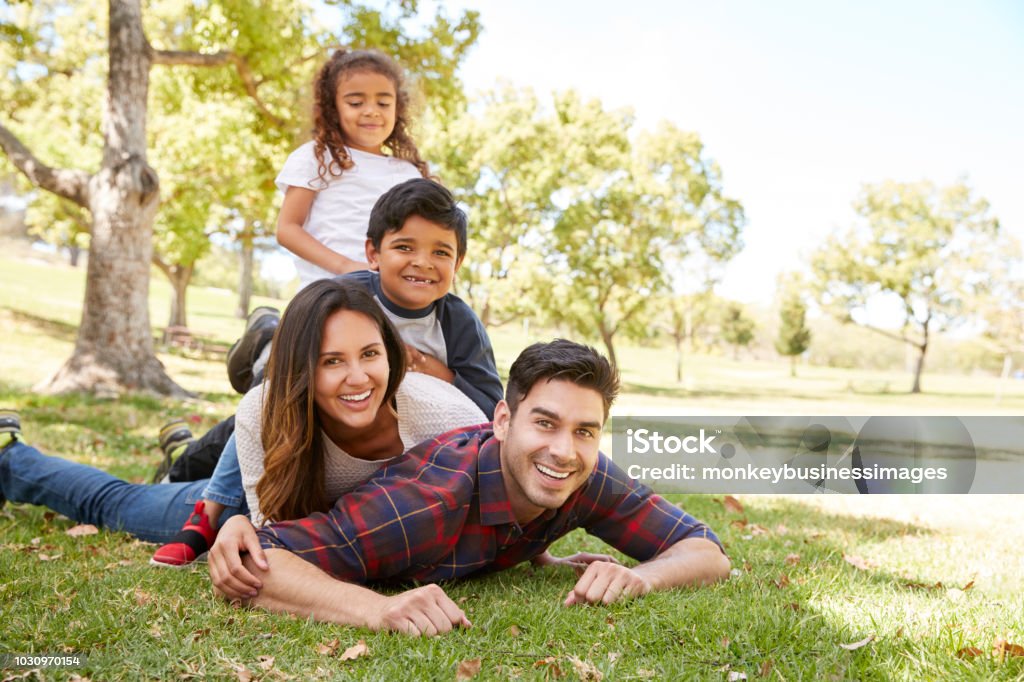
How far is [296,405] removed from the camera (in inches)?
122

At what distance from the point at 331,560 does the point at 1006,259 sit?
1873 inches

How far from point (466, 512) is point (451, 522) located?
71 millimetres

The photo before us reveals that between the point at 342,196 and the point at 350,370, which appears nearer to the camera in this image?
the point at 350,370

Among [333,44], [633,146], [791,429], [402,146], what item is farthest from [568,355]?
[633,146]

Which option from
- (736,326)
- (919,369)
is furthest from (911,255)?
(736,326)

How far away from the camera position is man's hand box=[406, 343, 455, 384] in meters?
3.76

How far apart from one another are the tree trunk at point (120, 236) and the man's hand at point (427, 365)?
7.37m

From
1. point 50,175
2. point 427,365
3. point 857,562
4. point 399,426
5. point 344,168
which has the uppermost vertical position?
point 50,175

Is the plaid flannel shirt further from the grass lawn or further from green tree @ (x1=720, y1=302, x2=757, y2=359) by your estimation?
green tree @ (x1=720, y1=302, x2=757, y2=359)

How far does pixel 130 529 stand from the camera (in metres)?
4.14

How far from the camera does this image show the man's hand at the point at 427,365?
12.3 feet

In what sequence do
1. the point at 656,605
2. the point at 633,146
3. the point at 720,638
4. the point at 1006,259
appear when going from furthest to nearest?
1. the point at 1006,259
2. the point at 633,146
3. the point at 656,605
4. the point at 720,638

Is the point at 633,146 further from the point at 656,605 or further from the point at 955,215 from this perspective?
the point at 656,605

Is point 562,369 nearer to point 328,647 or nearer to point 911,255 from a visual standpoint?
point 328,647
